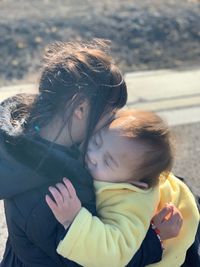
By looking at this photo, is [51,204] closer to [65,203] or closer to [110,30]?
[65,203]

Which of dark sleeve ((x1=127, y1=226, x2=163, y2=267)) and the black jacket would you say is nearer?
the black jacket

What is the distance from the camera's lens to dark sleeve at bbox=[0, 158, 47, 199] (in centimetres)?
193

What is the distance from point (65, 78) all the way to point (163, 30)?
4.50 metres

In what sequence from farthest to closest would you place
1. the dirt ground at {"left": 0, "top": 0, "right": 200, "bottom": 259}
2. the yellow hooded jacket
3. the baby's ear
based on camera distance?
the dirt ground at {"left": 0, "top": 0, "right": 200, "bottom": 259}
the baby's ear
the yellow hooded jacket

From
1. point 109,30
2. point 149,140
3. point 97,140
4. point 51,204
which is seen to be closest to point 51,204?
point 51,204

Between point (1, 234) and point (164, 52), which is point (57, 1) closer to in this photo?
point (164, 52)

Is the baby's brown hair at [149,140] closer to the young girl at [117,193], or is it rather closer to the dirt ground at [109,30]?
the young girl at [117,193]

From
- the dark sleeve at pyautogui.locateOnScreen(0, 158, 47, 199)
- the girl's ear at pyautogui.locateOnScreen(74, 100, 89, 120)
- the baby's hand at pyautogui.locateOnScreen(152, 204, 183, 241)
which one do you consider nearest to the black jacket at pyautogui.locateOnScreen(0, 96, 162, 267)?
the dark sleeve at pyautogui.locateOnScreen(0, 158, 47, 199)

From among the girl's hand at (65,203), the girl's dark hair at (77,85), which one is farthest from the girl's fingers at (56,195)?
the girl's dark hair at (77,85)

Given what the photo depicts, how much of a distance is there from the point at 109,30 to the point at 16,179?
14.3 ft

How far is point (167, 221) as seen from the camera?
210 cm

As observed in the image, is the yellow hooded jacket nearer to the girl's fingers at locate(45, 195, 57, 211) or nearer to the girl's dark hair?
the girl's fingers at locate(45, 195, 57, 211)

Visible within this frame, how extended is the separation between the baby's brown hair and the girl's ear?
0.11 metres

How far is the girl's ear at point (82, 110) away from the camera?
6.39 feet
